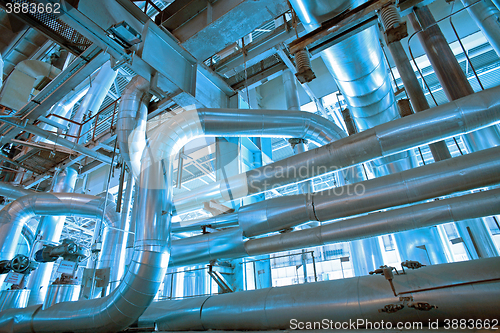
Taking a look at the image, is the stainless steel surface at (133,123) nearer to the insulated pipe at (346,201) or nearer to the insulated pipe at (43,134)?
the insulated pipe at (346,201)

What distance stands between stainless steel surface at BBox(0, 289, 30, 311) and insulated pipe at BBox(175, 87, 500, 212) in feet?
15.8

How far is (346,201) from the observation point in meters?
3.56

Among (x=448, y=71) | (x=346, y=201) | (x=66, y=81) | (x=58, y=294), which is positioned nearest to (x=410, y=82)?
(x=448, y=71)

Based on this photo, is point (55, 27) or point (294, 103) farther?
point (294, 103)

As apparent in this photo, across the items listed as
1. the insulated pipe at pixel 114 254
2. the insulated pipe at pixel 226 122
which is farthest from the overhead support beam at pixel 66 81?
the insulated pipe at pixel 114 254

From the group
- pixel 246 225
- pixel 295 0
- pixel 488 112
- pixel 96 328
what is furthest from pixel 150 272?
pixel 488 112

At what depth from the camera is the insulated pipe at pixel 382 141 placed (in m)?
3.07

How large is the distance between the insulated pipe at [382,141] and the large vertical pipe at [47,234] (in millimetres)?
6378

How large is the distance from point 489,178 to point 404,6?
2.06 m

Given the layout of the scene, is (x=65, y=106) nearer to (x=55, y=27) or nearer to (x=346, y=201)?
(x=55, y=27)

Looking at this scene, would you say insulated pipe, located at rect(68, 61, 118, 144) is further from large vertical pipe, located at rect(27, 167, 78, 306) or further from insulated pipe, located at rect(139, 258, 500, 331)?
insulated pipe, located at rect(139, 258, 500, 331)

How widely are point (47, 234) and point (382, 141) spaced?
9.19 meters

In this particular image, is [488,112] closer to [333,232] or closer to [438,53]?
[438,53]

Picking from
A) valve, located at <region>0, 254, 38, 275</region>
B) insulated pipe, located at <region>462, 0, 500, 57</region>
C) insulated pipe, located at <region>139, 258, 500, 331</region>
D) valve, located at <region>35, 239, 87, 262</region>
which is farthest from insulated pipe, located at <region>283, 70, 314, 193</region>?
valve, located at <region>0, 254, 38, 275</region>
